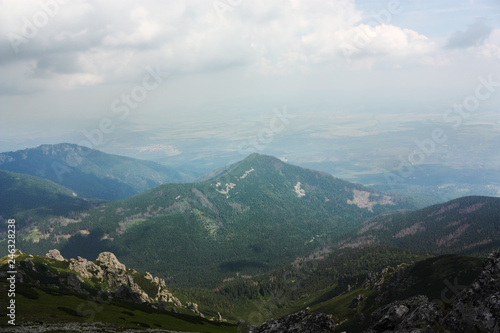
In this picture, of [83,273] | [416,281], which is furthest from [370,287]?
[83,273]

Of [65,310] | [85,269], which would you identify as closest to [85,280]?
[85,269]

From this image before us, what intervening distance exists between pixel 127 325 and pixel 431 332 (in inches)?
2906

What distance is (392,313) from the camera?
40406 mm

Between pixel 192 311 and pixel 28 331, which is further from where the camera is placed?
pixel 192 311

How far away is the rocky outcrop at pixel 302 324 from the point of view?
49.4 m

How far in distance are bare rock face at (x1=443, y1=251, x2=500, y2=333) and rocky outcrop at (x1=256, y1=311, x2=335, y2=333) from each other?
779 inches

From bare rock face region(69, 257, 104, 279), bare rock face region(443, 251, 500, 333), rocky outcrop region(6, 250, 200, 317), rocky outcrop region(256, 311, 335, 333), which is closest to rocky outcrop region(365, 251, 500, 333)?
bare rock face region(443, 251, 500, 333)

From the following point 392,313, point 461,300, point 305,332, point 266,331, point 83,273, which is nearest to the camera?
point 461,300

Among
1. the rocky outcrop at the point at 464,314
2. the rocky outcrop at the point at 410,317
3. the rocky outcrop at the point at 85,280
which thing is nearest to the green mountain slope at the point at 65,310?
the rocky outcrop at the point at 85,280

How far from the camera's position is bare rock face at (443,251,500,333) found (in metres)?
32.0

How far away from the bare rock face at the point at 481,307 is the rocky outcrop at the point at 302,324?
19.8m

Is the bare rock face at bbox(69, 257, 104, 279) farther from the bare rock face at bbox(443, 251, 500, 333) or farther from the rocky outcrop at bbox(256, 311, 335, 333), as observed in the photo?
the bare rock face at bbox(443, 251, 500, 333)

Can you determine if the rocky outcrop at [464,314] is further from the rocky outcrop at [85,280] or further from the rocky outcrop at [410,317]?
the rocky outcrop at [85,280]

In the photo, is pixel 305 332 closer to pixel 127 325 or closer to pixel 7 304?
pixel 127 325
